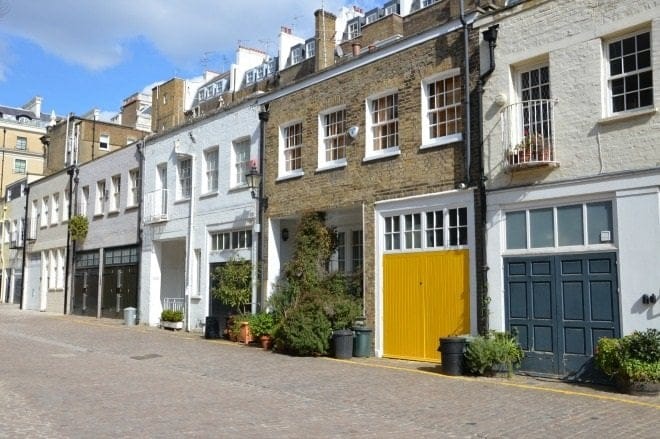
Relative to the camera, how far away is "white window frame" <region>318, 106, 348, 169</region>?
16922 mm

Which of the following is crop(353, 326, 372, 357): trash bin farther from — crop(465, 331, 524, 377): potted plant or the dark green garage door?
the dark green garage door

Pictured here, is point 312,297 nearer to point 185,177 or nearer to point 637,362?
point 637,362

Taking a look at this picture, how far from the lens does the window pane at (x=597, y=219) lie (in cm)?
1120

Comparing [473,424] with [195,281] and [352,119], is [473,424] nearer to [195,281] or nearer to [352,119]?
[352,119]

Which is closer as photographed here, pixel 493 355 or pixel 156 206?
pixel 493 355

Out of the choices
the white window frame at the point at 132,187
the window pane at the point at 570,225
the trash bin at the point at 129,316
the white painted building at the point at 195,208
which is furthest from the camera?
the white window frame at the point at 132,187

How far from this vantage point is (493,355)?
11820mm

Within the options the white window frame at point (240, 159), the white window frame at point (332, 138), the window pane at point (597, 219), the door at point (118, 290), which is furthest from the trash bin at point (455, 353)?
the door at point (118, 290)

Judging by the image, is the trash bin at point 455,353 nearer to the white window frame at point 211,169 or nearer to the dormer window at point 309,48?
the white window frame at point 211,169

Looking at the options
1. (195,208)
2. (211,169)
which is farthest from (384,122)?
(195,208)

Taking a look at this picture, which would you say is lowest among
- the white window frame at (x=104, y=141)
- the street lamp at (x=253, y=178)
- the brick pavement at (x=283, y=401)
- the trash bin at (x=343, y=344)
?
the brick pavement at (x=283, y=401)

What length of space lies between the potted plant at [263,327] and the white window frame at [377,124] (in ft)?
16.2

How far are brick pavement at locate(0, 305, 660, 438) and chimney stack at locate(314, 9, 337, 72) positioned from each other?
24.1m

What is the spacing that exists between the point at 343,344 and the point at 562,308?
5.10m
